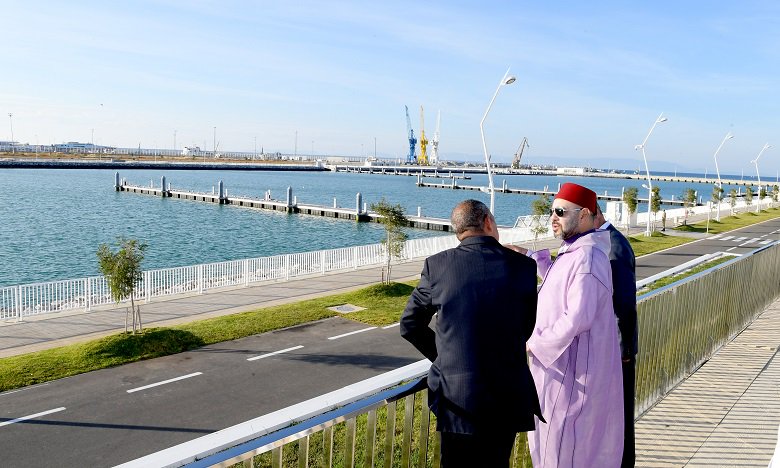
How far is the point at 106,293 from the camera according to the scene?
19.7m

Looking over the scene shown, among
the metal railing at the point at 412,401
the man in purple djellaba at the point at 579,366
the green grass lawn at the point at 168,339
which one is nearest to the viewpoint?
the metal railing at the point at 412,401

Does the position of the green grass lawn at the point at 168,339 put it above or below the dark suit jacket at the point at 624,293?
below

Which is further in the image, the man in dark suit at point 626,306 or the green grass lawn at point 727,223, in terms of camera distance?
the green grass lawn at point 727,223

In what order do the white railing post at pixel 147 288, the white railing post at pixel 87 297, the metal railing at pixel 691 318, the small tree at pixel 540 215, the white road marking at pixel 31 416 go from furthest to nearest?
the small tree at pixel 540 215 < the white railing post at pixel 147 288 < the white railing post at pixel 87 297 < the white road marking at pixel 31 416 < the metal railing at pixel 691 318

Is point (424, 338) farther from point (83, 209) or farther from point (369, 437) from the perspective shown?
point (83, 209)

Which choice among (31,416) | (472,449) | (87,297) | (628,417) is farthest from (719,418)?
(87,297)

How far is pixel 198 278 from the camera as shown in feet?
68.5

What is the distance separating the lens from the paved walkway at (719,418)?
16.5 ft

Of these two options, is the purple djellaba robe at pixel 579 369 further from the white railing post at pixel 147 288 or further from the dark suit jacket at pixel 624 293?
the white railing post at pixel 147 288

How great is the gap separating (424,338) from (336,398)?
48cm

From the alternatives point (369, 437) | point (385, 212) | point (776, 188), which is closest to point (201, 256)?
point (385, 212)

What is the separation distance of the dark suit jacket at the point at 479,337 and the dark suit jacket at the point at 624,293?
1407 mm

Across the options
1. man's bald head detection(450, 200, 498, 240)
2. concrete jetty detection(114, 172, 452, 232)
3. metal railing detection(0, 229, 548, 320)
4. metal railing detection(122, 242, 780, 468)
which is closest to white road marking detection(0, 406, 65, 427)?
metal railing detection(122, 242, 780, 468)

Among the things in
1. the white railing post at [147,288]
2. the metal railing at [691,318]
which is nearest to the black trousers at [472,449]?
the metal railing at [691,318]
